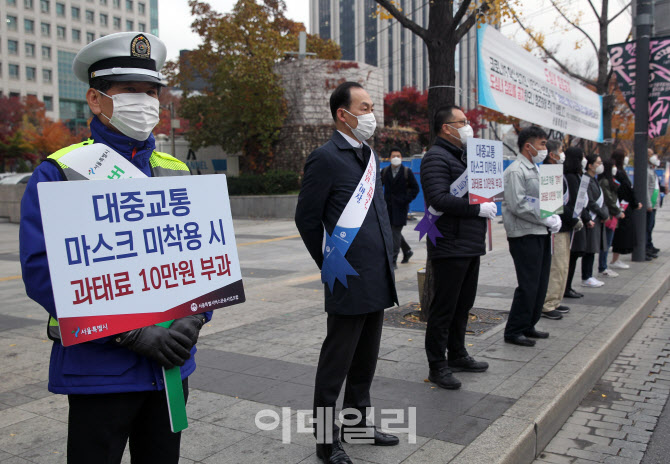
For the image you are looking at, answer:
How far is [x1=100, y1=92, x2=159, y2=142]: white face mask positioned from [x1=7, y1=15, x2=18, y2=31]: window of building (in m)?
86.7

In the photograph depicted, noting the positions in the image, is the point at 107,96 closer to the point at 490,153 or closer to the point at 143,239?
the point at 143,239

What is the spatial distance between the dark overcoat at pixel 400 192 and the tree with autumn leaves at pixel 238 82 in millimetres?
14120

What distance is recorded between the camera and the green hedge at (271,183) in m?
23.3

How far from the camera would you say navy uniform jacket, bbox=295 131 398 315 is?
10.3 feet

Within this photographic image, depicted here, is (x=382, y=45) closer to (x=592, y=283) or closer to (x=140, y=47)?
(x=592, y=283)

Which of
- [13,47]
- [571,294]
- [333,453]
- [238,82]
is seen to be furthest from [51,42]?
[333,453]

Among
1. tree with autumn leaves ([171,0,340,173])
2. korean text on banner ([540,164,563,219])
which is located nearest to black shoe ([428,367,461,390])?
korean text on banner ([540,164,563,219])

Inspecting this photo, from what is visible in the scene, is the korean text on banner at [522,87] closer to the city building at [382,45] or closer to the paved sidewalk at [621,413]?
the paved sidewalk at [621,413]

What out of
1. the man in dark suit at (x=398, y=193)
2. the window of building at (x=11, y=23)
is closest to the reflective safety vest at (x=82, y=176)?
the man in dark suit at (x=398, y=193)

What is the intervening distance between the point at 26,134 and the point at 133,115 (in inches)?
2077

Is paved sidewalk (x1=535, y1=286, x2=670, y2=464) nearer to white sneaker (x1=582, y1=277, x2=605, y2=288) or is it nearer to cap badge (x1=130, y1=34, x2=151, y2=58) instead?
white sneaker (x1=582, y1=277, x2=605, y2=288)

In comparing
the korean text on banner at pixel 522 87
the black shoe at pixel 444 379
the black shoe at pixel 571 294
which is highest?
the korean text on banner at pixel 522 87

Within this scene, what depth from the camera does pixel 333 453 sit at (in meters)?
3.15

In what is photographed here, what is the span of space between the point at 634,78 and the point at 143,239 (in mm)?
11512
